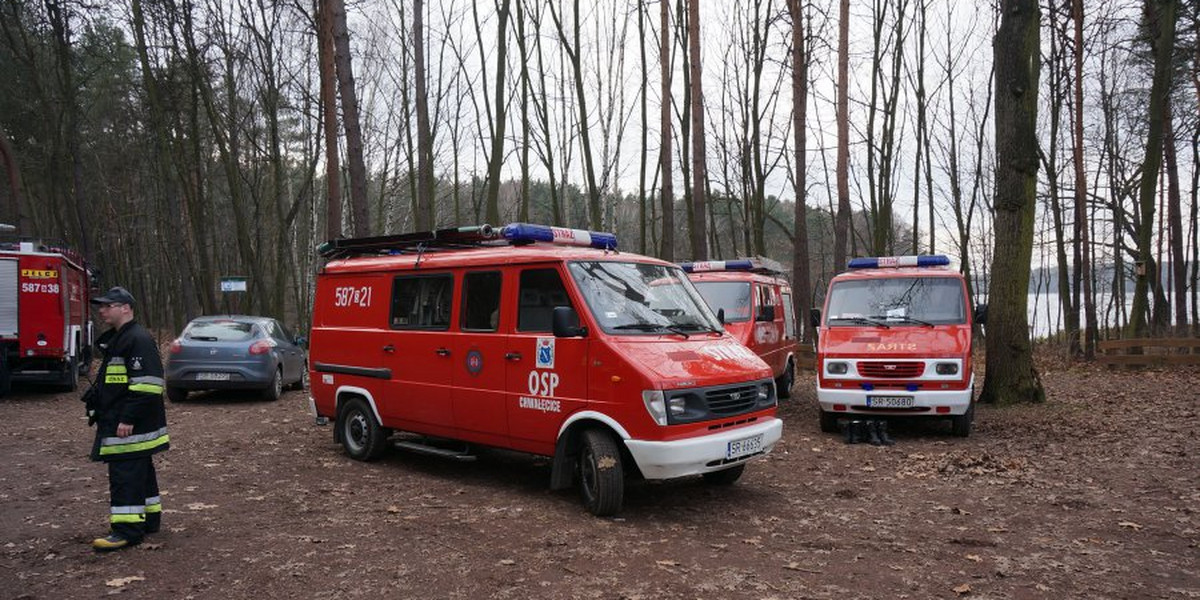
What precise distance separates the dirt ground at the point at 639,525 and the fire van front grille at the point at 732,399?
908 mm

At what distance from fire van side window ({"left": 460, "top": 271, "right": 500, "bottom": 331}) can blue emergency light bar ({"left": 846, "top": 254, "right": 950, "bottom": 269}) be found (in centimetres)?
601

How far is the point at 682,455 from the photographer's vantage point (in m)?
5.86

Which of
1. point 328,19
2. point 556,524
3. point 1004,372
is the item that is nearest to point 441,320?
point 556,524

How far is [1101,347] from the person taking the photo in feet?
64.5

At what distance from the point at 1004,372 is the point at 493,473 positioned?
826 centimetres

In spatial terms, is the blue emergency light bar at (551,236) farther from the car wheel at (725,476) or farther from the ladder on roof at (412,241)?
the car wheel at (725,476)

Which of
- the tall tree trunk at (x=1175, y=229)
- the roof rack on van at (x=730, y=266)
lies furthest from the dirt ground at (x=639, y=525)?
the tall tree trunk at (x=1175, y=229)

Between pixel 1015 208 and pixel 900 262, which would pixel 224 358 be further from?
pixel 1015 208

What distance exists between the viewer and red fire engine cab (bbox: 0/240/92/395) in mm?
13359

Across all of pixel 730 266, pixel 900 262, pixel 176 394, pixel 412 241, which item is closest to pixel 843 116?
pixel 730 266

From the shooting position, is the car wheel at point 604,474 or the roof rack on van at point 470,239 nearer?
the car wheel at point 604,474

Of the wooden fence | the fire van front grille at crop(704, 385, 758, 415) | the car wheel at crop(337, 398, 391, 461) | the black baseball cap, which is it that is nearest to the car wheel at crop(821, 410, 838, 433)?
the fire van front grille at crop(704, 385, 758, 415)

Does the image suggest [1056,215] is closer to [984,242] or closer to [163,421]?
[984,242]

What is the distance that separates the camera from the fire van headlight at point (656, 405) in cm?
589
